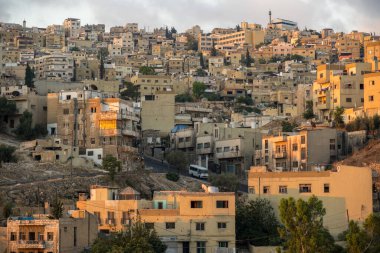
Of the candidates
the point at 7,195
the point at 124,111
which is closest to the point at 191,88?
the point at 124,111

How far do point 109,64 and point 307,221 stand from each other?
70.3 metres

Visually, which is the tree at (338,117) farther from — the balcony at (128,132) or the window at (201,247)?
the window at (201,247)

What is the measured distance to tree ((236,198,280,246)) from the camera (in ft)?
172

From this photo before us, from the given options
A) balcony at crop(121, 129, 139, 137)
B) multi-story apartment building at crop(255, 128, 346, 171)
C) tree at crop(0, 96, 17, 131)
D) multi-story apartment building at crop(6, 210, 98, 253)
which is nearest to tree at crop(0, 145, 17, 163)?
balcony at crop(121, 129, 139, 137)

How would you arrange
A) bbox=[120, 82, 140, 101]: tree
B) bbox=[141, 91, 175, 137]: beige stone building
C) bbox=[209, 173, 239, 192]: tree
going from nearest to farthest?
bbox=[209, 173, 239, 192]: tree → bbox=[141, 91, 175, 137]: beige stone building → bbox=[120, 82, 140, 101]: tree

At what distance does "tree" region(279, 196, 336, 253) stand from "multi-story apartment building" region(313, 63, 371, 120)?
2945cm

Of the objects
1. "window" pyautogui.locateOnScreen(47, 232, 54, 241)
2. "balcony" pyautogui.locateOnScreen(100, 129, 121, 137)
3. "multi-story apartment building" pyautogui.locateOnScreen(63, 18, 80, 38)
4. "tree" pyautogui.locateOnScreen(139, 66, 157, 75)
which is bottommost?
"window" pyautogui.locateOnScreen(47, 232, 54, 241)

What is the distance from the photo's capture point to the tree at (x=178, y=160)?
7112 centimetres

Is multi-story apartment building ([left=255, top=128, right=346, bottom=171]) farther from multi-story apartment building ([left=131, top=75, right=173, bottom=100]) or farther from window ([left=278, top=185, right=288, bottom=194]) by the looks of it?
multi-story apartment building ([left=131, top=75, right=173, bottom=100])

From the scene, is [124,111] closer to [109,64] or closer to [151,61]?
[109,64]

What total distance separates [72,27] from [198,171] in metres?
92.2

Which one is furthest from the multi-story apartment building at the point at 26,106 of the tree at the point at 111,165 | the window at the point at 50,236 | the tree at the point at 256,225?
the window at the point at 50,236

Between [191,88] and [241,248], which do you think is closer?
[241,248]

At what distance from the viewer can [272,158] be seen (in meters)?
70.2
